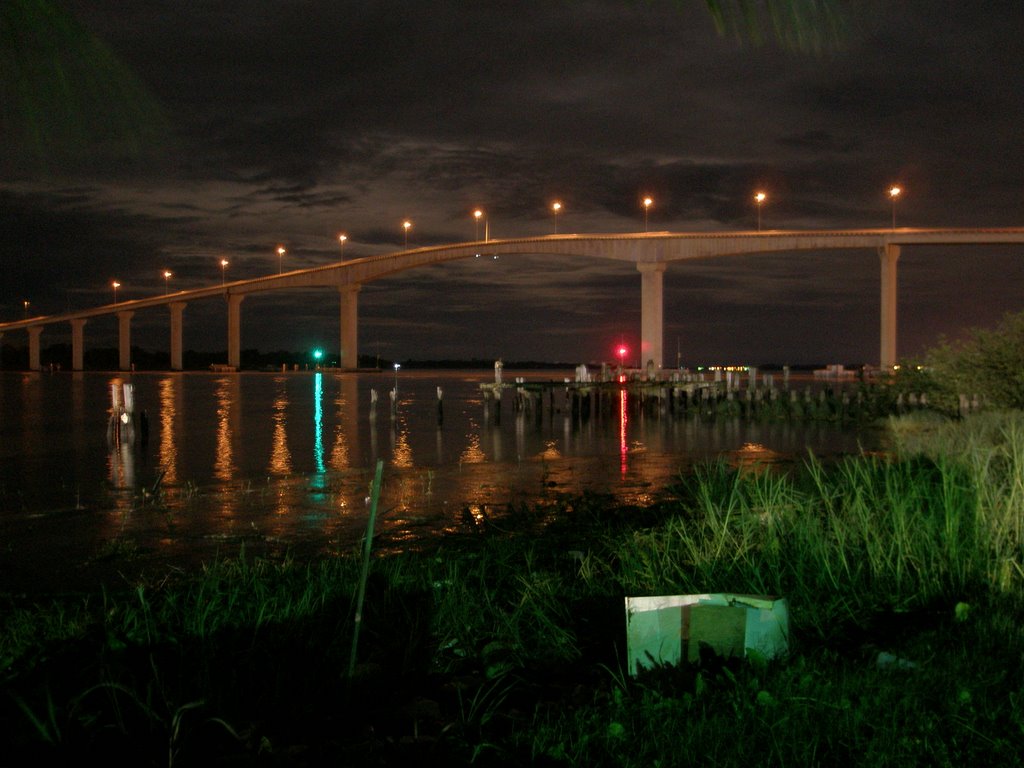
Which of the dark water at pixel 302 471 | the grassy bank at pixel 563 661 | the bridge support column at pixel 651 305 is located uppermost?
the bridge support column at pixel 651 305

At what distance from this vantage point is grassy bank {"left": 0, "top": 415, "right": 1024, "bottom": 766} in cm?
330

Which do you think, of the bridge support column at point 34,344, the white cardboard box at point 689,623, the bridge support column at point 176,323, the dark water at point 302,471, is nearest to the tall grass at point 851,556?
the white cardboard box at point 689,623

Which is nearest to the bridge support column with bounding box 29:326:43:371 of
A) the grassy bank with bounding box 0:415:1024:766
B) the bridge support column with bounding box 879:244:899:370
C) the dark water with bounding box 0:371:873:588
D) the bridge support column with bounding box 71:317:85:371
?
the bridge support column with bounding box 71:317:85:371

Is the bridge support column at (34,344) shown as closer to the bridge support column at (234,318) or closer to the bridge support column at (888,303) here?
the bridge support column at (234,318)

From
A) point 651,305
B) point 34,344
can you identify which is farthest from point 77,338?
point 651,305

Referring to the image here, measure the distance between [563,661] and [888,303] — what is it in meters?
53.8

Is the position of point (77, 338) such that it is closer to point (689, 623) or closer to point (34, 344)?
point (34, 344)

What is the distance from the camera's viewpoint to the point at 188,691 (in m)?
3.95

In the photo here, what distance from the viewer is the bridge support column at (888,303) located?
5234 centimetres

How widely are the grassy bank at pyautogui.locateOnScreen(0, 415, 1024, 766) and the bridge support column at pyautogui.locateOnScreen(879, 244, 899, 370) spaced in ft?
164

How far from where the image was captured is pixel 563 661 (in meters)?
4.59

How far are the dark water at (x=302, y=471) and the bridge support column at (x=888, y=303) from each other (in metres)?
23.4

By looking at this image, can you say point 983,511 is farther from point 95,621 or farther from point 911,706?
point 95,621

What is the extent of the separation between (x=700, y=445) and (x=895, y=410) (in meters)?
12.6
